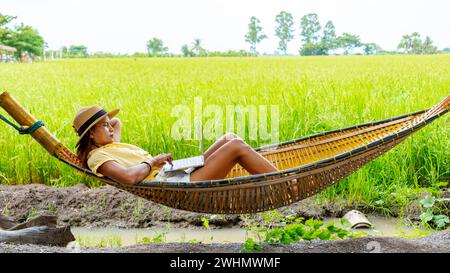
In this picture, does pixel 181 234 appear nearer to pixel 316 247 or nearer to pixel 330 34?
pixel 316 247

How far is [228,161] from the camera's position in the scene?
2.69 m

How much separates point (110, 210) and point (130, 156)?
1.32 metres

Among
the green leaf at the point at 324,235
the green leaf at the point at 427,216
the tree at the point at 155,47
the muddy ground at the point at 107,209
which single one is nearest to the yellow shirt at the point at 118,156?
the green leaf at the point at 324,235

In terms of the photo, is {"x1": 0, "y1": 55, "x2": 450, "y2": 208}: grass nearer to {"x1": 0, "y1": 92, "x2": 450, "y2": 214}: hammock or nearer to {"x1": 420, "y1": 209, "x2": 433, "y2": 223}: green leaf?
{"x1": 420, "y1": 209, "x2": 433, "y2": 223}: green leaf

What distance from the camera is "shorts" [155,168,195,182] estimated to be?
265 cm

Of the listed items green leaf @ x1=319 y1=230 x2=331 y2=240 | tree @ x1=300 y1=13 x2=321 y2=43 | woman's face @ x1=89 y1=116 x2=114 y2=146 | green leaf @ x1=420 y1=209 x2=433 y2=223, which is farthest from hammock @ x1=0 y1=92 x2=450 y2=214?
tree @ x1=300 y1=13 x2=321 y2=43

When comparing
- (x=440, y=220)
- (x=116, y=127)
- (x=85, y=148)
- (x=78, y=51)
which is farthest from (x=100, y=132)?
(x=78, y=51)

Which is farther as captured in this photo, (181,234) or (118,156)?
(181,234)

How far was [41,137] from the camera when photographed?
8.70 feet

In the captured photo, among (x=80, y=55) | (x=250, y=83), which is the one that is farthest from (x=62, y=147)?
(x=80, y=55)

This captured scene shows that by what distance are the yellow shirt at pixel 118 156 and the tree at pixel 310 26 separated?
7954mm

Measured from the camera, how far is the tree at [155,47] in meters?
17.0
